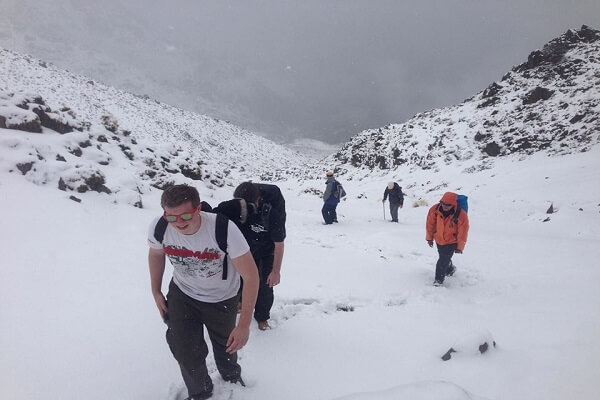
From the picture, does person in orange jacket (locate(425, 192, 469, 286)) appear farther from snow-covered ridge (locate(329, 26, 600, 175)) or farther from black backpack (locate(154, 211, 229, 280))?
snow-covered ridge (locate(329, 26, 600, 175))

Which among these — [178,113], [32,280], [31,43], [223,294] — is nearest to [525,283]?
[223,294]

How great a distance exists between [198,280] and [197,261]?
0.20m

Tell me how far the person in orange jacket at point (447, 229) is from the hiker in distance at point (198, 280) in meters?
4.37

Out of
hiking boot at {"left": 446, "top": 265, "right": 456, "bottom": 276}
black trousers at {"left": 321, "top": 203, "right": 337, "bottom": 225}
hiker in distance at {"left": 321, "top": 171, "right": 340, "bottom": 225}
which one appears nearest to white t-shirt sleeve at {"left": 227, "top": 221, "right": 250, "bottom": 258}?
hiking boot at {"left": 446, "top": 265, "right": 456, "bottom": 276}

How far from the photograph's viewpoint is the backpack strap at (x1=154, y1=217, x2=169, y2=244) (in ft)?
8.46

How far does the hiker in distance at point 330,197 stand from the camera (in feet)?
37.9

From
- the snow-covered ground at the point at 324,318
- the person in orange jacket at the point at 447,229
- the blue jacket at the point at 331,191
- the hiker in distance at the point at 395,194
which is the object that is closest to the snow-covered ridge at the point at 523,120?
the hiker in distance at the point at 395,194

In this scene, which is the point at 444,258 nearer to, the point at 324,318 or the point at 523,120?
the point at 324,318

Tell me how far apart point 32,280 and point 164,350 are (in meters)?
2.50

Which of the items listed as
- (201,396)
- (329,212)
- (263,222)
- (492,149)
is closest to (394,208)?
(329,212)

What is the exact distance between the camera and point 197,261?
8.31ft

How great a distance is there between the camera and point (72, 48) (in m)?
171

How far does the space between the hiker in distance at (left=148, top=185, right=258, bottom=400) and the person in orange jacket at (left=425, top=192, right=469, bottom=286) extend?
4.37 metres

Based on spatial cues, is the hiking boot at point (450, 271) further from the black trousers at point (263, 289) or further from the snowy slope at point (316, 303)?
the black trousers at point (263, 289)
